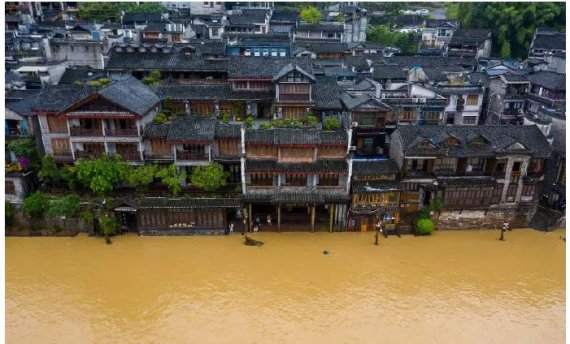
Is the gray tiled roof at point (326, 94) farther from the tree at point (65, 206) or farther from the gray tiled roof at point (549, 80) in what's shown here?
the tree at point (65, 206)

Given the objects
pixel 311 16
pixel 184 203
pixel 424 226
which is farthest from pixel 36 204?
pixel 311 16

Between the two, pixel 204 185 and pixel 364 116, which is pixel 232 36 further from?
pixel 204 185

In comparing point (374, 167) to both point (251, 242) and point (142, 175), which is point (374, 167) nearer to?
point (251, 242)

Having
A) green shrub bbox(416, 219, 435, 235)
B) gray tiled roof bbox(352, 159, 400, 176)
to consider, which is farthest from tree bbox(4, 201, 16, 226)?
green shrub bbox(416, 219, 435, 235)

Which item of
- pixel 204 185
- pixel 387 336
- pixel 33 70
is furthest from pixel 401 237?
pixel 33 70

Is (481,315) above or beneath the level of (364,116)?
beneath

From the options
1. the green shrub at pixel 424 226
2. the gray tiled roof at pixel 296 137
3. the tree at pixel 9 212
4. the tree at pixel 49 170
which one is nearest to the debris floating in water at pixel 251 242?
the gray tiled roof at pixel 296 137
